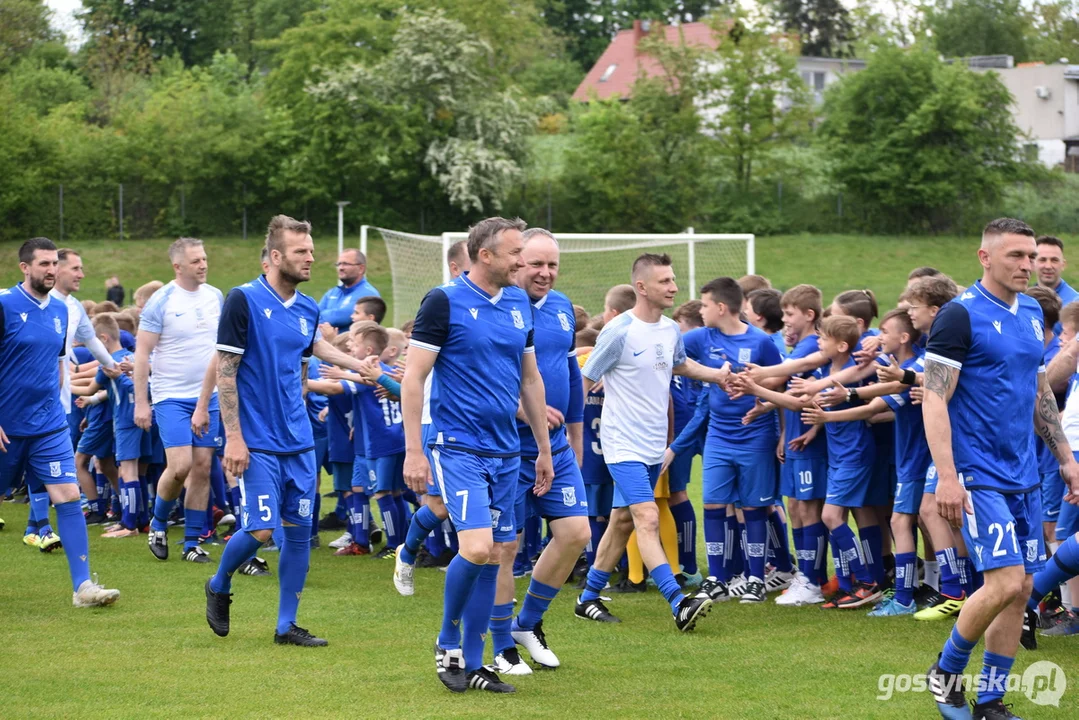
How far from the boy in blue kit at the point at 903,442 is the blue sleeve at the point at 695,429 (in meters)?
1.03

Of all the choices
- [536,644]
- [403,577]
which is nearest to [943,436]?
[536,644]

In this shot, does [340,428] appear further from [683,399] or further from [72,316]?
[683,399]

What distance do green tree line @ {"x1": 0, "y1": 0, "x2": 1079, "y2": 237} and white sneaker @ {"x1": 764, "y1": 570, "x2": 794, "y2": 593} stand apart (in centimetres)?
3292

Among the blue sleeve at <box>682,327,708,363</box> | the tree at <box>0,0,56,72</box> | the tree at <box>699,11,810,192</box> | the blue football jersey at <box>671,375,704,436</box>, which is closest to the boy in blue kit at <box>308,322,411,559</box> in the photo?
the blue football jersey at <box>671,375,704,436</box>

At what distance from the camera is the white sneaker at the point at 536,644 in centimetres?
655

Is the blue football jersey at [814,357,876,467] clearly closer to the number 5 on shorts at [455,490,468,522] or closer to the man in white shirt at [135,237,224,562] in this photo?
the number 5 on shorts at [455,490,468,522]

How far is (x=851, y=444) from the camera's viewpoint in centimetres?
816

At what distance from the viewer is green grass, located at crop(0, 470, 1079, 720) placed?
227 inches

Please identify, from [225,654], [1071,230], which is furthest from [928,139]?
[225,654]

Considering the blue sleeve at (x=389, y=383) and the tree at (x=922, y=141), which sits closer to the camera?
the blue sleeve at (x=389, y=383)

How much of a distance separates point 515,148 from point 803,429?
34.9 m

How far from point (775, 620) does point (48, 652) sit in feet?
13.9

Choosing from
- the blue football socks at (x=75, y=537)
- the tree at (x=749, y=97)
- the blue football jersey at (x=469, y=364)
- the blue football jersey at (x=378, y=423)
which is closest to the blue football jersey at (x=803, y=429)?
the blue football jersey at (x=469, y=364)

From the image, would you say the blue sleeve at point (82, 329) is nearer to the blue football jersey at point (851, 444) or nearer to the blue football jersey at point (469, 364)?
the blue football jersey at point (469, 364)
